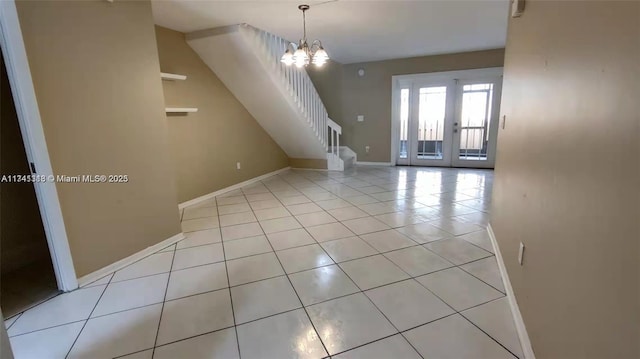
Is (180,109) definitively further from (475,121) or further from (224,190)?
(475,121)

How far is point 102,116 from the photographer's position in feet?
7.48

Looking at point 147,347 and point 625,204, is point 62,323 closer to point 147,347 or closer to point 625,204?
point 147,347

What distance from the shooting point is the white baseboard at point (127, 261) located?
2.24 m

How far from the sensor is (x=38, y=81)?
6.29ft

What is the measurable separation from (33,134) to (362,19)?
346cm

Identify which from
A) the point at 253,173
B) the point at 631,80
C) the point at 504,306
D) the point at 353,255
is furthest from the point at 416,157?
the point at 631,80

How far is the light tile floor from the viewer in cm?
159

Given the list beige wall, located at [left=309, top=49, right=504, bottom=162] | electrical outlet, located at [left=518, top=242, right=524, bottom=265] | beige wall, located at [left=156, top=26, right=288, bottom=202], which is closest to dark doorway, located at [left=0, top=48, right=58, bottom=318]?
beige wall, located at [left=156, top=26, right=288, bottom=202]

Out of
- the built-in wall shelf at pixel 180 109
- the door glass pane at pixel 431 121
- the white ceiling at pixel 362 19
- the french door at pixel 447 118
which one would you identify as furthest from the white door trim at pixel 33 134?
the door glass pane at pixel 431 121

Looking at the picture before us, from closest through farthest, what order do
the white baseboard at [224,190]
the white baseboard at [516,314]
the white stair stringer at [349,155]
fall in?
1. the white baseboard at [516,314]
2. the white baseboard at [224,190]
3. the white stair stringer at [349,155]

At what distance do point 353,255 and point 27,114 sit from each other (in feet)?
8.15

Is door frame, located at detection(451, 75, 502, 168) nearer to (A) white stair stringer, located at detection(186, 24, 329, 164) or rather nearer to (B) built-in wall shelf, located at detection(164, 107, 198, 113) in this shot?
(A) white stair stringer, located at detection(186, 24, 329, 164)

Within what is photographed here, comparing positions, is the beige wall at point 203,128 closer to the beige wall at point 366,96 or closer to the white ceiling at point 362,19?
the white ceiling at point 362,19

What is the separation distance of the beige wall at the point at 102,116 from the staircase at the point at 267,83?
1480 millimetres
